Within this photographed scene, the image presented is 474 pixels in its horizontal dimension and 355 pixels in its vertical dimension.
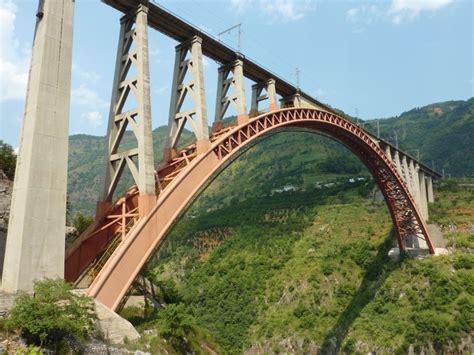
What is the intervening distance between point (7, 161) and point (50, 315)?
18.2m

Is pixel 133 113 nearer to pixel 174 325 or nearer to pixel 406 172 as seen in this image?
pixel 174 325

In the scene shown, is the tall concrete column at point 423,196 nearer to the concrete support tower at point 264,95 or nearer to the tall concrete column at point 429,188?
the tall concrete column at point 429,188

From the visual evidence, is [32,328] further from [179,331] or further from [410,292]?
[410,292]

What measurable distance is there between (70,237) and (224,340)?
38017 mm

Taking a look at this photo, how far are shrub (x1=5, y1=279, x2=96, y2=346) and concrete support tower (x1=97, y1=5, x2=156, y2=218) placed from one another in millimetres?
4275

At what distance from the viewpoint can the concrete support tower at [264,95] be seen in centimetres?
2544

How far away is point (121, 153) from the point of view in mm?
15867

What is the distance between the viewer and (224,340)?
5466cm

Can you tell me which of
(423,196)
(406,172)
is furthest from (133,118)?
(423,196)

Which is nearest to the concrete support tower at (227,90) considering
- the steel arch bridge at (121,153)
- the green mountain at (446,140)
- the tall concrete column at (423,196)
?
the steel arch bridge at (121,153)

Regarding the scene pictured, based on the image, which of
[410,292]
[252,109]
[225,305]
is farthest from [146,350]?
[225,305]

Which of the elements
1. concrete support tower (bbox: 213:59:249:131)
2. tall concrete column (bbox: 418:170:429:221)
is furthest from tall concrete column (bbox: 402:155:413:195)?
concrete support tower (bbox: 213:59:249:131)

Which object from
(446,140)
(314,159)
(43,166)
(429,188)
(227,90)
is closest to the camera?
(43,166)

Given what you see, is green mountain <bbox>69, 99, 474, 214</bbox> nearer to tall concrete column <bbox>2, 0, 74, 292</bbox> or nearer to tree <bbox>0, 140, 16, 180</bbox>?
tree <bbox>0, 140, 16, 180</bbox>
